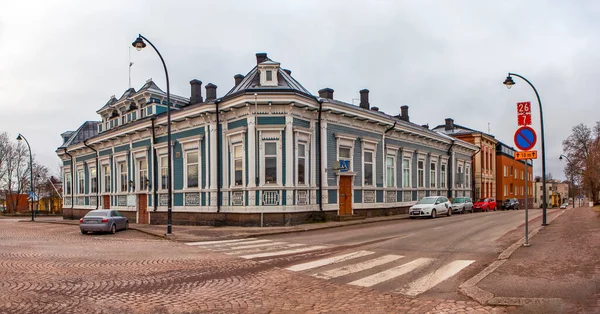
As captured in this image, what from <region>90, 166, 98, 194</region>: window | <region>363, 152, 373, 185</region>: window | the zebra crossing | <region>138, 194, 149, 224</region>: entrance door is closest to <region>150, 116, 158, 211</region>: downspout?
<region>138, 194, 149, 224</region>: entrance door

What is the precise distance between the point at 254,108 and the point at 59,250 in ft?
36.1

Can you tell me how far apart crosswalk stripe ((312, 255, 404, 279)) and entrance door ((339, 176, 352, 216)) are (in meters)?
13.8

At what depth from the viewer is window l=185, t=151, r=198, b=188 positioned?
1003 inches

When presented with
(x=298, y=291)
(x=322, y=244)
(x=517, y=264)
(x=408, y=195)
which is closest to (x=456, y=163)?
(x=408, y=195)

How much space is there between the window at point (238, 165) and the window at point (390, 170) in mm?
11011

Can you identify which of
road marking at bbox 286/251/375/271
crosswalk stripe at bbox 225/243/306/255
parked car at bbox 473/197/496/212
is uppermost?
road marking at bbox 286/251/375/271

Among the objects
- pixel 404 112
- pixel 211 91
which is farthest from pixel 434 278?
pixel 404 112

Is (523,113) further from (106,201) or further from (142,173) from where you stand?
(106,201)

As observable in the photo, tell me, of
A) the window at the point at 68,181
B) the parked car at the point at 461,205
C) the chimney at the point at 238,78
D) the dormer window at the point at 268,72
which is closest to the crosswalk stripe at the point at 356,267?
the dormer window at the point at 268,72

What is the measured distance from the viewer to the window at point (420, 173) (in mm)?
34188

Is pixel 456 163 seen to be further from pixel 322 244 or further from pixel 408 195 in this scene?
pixel 322 244

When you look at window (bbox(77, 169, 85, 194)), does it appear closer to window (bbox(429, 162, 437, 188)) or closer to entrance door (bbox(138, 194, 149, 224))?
entrance door (bbox(138, 194, 149, 224))

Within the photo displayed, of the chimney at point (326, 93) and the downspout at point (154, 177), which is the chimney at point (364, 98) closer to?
the chimney at point (326, 93)

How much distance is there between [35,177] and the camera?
68.2 meters
